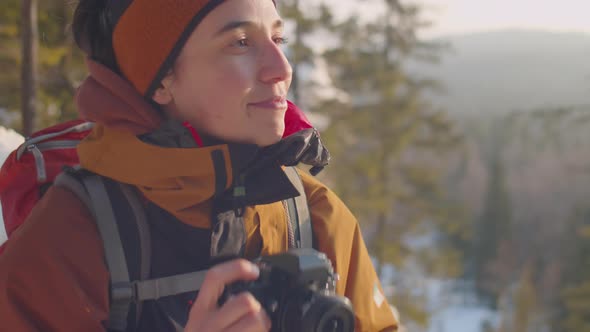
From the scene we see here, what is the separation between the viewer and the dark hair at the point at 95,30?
1.82 meters

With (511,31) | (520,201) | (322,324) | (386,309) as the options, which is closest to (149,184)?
(322,324)

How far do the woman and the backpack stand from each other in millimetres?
39

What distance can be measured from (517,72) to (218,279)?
16671 cm

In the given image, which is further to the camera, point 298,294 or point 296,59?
point 296,59

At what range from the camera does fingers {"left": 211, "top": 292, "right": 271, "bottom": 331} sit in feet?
4.26

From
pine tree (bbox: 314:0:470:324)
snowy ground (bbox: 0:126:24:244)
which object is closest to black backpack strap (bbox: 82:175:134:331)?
snowy ground (bbox: 0:126:24:244)

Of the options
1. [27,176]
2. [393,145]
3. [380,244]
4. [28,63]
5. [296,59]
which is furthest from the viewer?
[393,145]

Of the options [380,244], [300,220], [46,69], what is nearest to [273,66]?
[300,220]

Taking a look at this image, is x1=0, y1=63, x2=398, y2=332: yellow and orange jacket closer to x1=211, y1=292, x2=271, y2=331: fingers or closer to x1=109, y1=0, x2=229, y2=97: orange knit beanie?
x1=109, y1=0, x2=229, y2=97: orange knit beanie

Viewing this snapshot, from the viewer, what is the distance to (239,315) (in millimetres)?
1304

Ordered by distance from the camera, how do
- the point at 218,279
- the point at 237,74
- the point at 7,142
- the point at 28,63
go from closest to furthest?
the point at 218,279, the point at 237,74, the point at 7,142, the point at 28,63

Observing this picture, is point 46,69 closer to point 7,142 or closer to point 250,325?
point 7,142

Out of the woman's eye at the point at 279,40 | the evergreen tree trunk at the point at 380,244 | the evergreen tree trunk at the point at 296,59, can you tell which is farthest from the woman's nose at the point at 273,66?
the evergreen tree trunk at the point at 380,244

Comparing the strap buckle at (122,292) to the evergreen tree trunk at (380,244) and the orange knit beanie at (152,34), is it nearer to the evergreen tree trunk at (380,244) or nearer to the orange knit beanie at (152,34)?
the orange knit beanie at (152,34)
